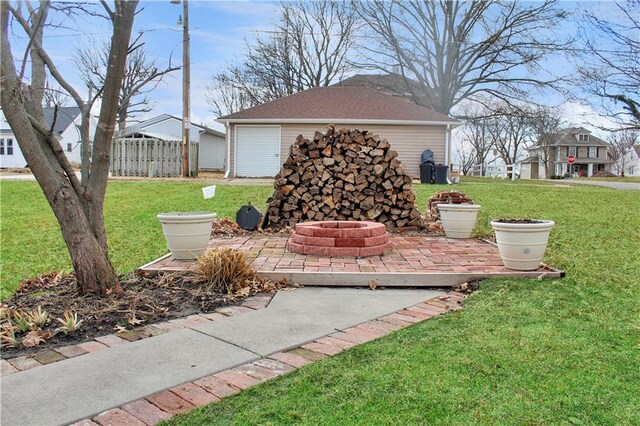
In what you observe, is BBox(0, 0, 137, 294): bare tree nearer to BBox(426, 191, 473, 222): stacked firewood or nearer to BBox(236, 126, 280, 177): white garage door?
BBox(426, 191, 473, 222): stacked firewood

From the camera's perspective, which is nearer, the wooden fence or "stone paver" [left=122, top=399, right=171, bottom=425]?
"stone paver" [left=122, top=399, right=171, bottom=425]

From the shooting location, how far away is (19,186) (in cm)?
1233

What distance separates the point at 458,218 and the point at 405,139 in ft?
36.7

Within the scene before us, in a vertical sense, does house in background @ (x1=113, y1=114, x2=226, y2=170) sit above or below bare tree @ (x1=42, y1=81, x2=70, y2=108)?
above

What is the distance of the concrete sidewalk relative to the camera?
209cm

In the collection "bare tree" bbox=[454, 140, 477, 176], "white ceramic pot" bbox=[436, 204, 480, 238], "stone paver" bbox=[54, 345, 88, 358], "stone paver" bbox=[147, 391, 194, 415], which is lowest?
"stone paver" bbox=[147, 391, 194, 415]

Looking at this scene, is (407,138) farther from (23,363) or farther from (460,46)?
(23,363)

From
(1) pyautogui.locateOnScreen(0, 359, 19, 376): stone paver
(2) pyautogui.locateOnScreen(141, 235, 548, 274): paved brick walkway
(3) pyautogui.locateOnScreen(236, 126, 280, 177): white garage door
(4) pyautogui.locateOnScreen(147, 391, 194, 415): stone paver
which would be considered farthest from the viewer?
(3) pyautogui.locateOnScreen(236, 126, 280, 177): white garage door

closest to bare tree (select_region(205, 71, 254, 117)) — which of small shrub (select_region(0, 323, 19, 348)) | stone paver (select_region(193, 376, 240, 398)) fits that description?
small shrub (select_region(0, 323, 19, 348))

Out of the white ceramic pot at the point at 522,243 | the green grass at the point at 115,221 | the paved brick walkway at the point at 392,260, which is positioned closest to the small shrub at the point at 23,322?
the green grass at the point at 115,221

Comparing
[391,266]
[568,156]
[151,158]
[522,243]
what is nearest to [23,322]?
[391,266]

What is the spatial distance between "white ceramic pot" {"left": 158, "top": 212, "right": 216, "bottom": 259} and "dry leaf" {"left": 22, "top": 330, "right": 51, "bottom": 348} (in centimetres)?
196

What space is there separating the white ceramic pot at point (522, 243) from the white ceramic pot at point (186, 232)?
9.55 feet

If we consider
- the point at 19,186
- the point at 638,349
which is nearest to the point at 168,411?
the point at 638,349
